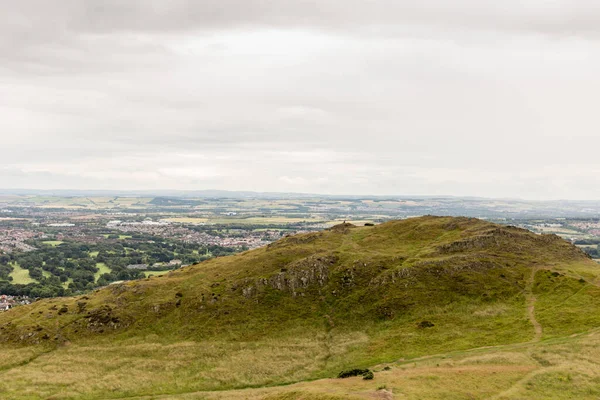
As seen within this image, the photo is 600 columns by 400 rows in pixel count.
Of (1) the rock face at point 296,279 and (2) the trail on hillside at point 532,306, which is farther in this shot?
(1) the rock face at point 296,279

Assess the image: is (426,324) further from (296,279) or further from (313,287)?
(296,279)

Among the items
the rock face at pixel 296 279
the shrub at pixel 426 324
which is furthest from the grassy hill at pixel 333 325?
the shrub at pixel 426 324

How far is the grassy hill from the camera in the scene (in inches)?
2533

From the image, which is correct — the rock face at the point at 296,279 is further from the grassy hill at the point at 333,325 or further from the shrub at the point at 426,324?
the shrub at the point at 426,324

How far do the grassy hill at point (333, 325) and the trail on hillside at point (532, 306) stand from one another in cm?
35

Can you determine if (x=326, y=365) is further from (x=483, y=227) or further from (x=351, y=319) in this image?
(x=483, y=227)

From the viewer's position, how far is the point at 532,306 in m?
90.7

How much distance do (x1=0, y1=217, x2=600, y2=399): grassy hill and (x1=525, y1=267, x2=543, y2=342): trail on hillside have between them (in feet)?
1.15

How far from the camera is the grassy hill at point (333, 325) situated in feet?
211

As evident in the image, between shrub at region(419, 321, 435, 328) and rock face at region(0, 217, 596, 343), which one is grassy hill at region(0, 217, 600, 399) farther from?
shrub at region(419, 321, 435, 328)

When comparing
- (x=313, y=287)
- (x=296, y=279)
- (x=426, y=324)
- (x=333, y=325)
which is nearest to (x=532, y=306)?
(x=426, y=324)

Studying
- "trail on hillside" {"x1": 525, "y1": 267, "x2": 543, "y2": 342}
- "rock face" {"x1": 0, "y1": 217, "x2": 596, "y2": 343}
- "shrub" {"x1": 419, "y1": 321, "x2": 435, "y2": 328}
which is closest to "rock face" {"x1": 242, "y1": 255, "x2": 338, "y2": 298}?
"rock face" {"x1": 0, "y1": 217, "x2": 596, "y2": 343}

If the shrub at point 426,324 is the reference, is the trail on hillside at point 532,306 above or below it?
above

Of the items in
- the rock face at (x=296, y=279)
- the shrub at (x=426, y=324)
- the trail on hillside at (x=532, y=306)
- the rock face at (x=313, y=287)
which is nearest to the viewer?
the trail on hillside at (x=532, y=306)
